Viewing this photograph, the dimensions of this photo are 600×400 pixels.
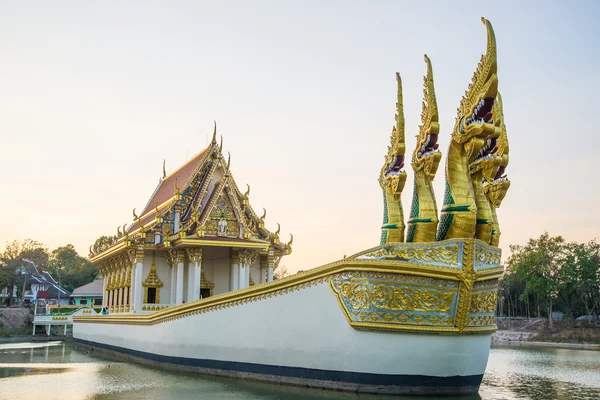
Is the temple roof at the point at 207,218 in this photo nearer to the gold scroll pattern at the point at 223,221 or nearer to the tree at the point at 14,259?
the gold scroll pattern at the point at 223,221

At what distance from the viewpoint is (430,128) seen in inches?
386

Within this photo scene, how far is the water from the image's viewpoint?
908cm

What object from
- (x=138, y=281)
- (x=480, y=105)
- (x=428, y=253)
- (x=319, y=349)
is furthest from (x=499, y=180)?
(x=138, y=281)

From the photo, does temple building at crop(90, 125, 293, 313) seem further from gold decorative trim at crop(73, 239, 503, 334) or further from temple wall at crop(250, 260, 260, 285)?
gold decorative trim at crop(73, 239, 503, 334)

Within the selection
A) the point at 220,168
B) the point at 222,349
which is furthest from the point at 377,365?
the point at 220,168

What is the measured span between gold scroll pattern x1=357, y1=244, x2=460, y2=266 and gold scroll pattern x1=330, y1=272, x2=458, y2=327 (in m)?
0.31

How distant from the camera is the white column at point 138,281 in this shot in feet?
55.9

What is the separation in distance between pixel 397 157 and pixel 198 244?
745 cm

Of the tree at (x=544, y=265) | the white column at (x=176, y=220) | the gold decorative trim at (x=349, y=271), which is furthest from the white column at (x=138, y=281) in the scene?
the tree at (x=544, y=265)

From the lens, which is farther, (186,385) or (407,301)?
(186,385)

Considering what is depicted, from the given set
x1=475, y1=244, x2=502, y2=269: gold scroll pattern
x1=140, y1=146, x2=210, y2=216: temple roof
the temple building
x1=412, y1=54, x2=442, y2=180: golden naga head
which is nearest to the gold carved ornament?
the temple building

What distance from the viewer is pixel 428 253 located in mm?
9039

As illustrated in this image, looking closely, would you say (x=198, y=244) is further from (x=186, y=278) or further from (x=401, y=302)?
(x=401, y=302)

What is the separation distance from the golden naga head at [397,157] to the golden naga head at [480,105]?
1240mm
